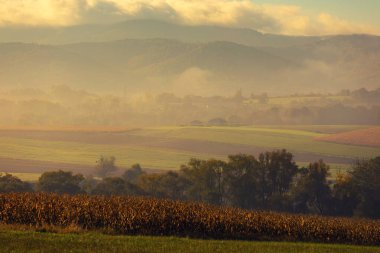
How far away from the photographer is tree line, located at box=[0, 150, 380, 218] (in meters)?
101

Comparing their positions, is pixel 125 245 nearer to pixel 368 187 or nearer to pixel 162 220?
pixel 162 220

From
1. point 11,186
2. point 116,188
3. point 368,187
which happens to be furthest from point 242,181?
point 11,186

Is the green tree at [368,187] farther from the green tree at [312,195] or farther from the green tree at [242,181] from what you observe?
the green tree at [242,181]

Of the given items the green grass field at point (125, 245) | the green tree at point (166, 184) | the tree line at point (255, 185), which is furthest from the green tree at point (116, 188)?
the green grass field at point (125, 245)

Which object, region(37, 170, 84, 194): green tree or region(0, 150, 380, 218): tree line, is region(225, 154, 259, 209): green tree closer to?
region(0, 150, 380, 218): tree line

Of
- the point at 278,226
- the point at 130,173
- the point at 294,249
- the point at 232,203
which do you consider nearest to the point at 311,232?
the point at 278,226

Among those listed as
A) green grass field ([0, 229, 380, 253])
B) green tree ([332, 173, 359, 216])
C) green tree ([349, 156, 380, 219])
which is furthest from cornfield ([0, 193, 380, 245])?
green tree ([332, 173, 359, 216])

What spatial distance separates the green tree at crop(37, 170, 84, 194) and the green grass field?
216 ft

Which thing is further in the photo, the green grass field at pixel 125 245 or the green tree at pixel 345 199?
the green tree at pixel 345 199

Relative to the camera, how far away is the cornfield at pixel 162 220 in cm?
4084

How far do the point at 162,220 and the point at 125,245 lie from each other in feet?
28.3

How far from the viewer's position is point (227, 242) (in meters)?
37.8

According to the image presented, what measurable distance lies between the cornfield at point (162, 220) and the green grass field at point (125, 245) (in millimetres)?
3712

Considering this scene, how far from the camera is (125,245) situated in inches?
1299
